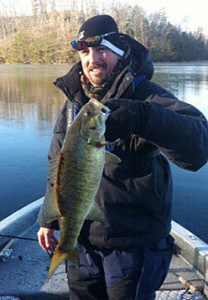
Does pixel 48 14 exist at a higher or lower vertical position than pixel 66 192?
higher

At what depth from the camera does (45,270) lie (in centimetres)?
390

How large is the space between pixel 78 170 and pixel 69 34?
67.4 meters

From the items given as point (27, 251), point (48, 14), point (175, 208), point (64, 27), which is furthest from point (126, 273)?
point (48, 14)

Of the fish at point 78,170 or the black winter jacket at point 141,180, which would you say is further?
the black winter jacket at point 141,180

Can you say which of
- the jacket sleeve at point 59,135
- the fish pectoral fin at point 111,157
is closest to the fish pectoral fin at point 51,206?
the fish pectoral fin at point 111,157

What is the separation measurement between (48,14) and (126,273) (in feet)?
300

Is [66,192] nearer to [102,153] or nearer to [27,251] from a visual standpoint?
[102,153]

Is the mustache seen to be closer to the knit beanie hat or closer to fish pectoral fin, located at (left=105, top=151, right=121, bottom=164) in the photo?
the knit beanie hat

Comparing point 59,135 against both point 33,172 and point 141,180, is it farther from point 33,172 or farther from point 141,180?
point 33,172

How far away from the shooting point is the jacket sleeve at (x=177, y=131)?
1982 mm

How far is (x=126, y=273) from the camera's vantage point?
229cm

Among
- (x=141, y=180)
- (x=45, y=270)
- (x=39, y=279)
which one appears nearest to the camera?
(x=141, y=180)

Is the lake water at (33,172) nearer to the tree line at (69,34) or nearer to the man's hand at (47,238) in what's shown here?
the man's hand at (47,238)

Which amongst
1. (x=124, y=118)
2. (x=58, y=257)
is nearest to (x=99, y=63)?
(x=124, y=118)
